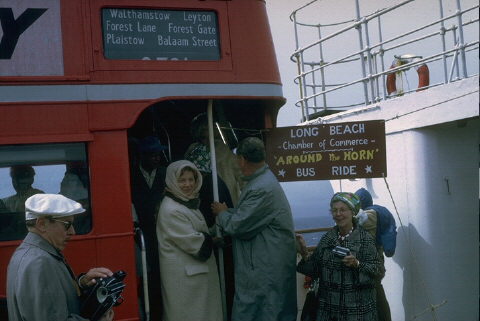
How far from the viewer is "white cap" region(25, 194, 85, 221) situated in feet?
10.5

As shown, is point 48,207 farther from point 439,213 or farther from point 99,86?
point 439,213

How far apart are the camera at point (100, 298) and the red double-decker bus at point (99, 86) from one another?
3.09 feet

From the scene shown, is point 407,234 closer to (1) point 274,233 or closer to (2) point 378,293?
(2) point 378,293

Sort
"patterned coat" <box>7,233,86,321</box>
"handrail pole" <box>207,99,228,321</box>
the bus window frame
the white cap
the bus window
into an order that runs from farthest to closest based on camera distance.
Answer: "handrail pole" <box>207,99,228,321</box> → the bus window frame → the bus window → the white cap → "patterned coat" <box>7,233,86,321</box>

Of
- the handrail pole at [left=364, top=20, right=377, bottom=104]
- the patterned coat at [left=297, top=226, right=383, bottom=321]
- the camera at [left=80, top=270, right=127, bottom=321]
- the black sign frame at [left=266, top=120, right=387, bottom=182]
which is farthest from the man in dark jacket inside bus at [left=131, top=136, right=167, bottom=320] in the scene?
the handrail pole at [left=364, top=20, right=377, bottom=104]

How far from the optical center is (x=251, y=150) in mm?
4652

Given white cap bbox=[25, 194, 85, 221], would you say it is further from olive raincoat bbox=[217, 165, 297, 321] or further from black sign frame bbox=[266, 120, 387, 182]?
black sign frame bbox=[266, 120, 387, 182]

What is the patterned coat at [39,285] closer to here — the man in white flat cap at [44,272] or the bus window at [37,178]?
the man in white flat cap at [44,272]

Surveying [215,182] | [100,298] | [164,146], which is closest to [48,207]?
[100,298]

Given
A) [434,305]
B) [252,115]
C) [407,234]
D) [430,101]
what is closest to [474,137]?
[430,101]

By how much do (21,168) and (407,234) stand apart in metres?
4.55

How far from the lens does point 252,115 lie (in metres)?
5.50

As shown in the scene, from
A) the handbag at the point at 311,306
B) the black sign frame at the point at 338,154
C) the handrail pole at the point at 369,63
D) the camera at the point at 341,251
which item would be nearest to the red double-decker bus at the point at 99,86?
the black sign frame at the point at 338,154

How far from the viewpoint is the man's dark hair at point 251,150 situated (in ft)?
15.2
